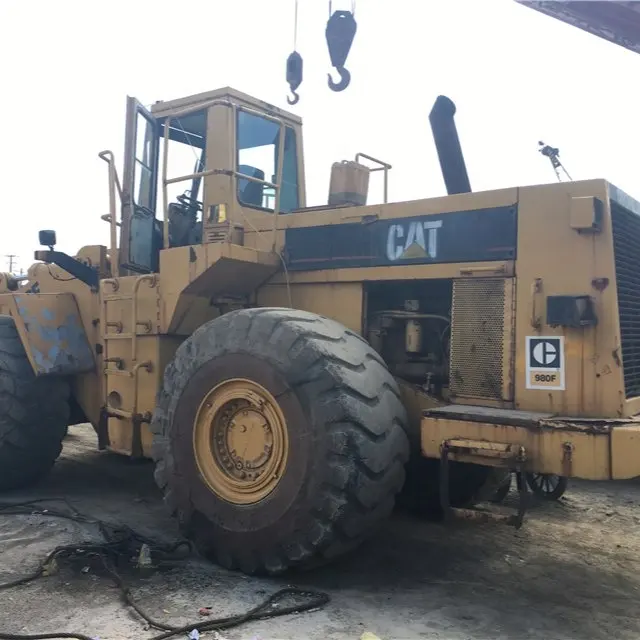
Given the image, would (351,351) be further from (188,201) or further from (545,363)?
(188,201)

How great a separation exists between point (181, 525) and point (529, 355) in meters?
2.29

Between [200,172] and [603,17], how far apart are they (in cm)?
616

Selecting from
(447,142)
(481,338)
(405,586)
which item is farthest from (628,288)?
(405,586)

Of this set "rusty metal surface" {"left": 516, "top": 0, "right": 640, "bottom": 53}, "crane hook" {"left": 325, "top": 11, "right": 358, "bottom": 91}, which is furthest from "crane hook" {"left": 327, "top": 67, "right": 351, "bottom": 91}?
"rusty metal surface" {"left": 516, "top": 0, "right": 640, "bottom": 53}

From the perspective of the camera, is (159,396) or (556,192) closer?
(556,192)

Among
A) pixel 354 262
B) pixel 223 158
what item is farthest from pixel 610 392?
pixel 223 158

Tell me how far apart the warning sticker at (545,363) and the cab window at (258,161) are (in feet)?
8.21

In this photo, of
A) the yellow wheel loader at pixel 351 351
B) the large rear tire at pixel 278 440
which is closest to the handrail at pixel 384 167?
the yellow wheel loader at pixel 351 351

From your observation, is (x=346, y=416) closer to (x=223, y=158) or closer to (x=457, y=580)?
(x=457, y=580)

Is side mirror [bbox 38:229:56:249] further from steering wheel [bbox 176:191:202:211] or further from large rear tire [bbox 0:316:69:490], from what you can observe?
steering wheel [bbox 176:191:202:211]

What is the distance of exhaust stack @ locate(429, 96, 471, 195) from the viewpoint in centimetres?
477

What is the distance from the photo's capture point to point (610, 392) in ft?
12.4

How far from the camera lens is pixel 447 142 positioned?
4.81 m

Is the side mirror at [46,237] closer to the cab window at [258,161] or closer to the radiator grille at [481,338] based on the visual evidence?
the cab window at [258,161]
